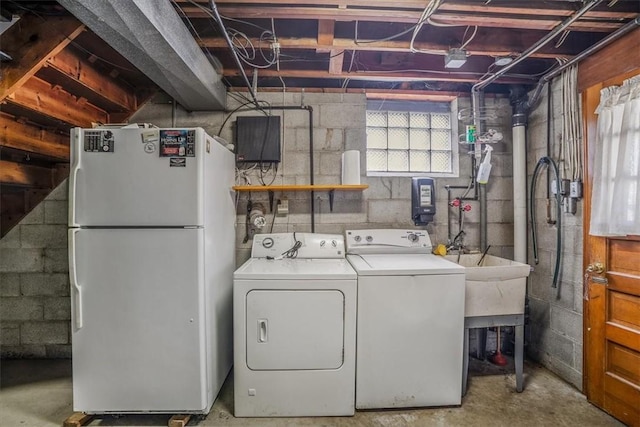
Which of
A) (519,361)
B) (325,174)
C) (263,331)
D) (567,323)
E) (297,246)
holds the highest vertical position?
(325,174)

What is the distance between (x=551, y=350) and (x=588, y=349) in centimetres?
37

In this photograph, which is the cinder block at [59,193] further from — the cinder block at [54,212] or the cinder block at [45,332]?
the cinder block at [45,332]

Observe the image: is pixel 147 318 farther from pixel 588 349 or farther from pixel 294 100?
pixel 588 349

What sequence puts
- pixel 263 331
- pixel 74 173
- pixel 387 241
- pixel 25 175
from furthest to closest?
pixel 387 241, pixel 25 175, pixel 263 331, pixel 74 173

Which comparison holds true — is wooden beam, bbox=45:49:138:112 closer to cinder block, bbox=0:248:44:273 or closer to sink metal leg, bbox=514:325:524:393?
cinder block, bbox=0:248:44:273

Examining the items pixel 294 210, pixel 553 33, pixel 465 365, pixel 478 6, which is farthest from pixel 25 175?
pixel 553 33

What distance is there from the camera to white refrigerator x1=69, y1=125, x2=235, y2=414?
1734mm

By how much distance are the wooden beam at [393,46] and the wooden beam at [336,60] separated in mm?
121

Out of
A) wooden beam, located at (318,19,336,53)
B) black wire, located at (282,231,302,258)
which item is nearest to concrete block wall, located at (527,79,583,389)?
wooden beam, located at (318,19,336,53)

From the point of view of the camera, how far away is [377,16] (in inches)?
66.0

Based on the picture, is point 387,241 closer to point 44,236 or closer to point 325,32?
point 325,32

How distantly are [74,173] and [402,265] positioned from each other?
203cm

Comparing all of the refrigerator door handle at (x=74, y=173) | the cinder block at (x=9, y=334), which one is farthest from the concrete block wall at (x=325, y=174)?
the cinder block at (x=9, y=334)

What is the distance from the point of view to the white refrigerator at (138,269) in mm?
1734
